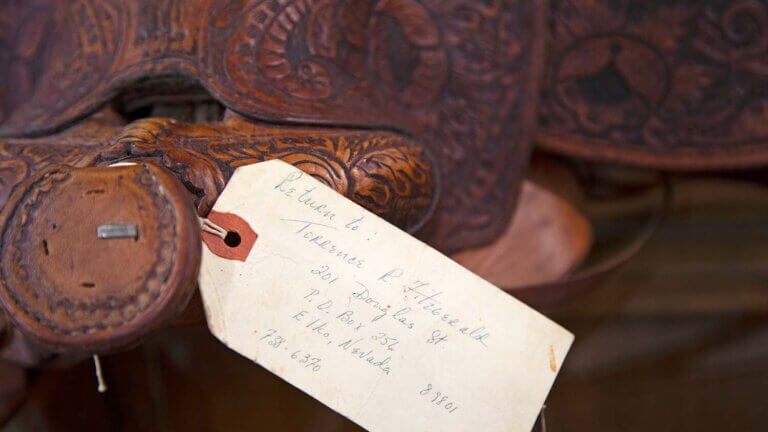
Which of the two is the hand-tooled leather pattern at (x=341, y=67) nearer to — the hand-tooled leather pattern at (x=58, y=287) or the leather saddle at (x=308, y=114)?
the leather saddle at (x=308, y=114)

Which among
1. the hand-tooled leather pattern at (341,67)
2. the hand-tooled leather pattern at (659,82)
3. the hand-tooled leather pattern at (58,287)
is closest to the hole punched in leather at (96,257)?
the hand-tooled leather pattern at (58,287)

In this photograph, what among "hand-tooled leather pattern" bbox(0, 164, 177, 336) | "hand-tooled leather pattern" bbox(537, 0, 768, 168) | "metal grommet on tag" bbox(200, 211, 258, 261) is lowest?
"hand-tooled leather pattern" bbox(537, 0, 768, 168)

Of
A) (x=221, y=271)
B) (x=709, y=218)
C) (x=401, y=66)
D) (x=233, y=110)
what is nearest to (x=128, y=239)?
(x=221, y=271)

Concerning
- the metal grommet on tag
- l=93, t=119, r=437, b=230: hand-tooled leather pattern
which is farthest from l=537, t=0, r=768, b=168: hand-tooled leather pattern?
the metal grommet on tag

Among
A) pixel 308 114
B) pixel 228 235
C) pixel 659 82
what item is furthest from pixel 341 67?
pixel 659 82

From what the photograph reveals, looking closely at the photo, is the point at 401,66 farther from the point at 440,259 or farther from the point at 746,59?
the point at 746,59

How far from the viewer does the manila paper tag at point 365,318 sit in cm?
38

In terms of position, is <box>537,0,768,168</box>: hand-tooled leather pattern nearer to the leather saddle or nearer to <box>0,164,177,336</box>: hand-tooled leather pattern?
the leather saddle

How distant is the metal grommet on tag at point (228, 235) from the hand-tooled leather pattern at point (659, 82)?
15.6 inches

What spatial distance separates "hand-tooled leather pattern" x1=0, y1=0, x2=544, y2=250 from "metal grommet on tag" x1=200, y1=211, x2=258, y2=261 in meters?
0.11

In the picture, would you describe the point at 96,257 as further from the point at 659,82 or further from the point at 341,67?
the point at 659,82

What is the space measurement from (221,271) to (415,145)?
0.20 meters

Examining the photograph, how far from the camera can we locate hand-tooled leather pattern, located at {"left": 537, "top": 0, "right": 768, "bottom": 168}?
Answer: 26.2 inches

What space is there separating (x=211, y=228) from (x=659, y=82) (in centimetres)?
49
